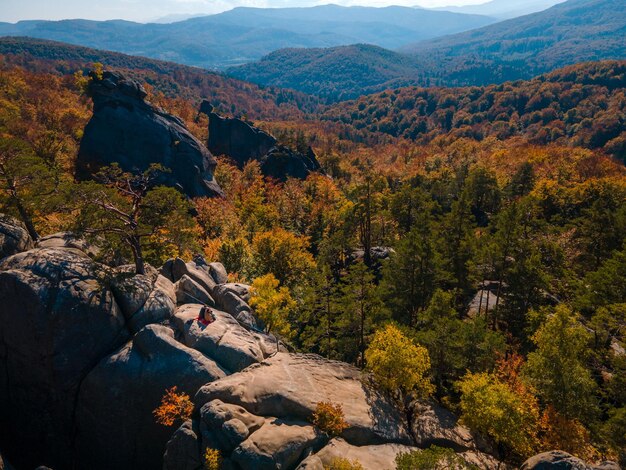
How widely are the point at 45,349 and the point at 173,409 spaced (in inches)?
396

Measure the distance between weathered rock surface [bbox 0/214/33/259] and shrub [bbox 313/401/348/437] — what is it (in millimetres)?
27048

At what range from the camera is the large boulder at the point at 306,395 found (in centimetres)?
2345

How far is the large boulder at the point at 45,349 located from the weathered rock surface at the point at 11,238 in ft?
10.7

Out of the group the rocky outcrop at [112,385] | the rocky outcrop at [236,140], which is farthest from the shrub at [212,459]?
the rocky outcrop at [236,140]

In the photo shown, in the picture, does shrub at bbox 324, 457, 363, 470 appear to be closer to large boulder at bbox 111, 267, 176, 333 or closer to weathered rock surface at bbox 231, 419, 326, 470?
weathered rock surface at bbox 231, 419, 326, 470

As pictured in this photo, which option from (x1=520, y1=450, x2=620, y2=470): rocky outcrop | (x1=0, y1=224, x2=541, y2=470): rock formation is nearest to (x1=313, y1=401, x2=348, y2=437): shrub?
(x1=0, y1=224, x2=541, y2=470): rock formation

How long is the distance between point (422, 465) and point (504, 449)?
13.3 meters

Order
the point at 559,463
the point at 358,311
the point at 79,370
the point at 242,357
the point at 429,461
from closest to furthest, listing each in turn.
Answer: the point at 429,461 → the point at 559,463 → the point at 79,370 → the point at 242,357 → the point at 358,311

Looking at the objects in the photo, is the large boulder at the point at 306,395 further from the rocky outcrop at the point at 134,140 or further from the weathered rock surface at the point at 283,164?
the weathered rock surface at the point at 283,164

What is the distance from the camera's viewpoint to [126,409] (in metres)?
24.9

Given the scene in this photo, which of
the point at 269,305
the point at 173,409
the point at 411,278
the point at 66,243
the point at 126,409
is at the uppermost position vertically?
the point at 66,243

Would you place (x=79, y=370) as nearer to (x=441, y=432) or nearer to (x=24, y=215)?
(x=24, y=215)

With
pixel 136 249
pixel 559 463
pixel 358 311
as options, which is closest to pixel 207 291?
pixel 136 249

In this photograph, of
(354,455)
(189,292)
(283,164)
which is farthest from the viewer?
(283,164)
